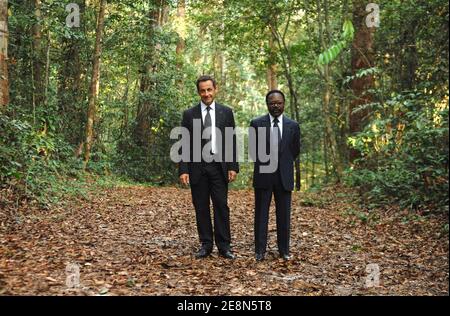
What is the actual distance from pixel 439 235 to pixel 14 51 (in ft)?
37.6

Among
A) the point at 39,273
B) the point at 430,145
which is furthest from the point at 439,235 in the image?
the point at 39,273

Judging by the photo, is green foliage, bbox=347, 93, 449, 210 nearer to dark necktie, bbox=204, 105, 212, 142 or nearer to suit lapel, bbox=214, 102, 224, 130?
suit lapel, bbox=214, 102, 224, 130

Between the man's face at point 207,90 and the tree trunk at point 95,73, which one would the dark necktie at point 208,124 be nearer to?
the man's face at point 207,90

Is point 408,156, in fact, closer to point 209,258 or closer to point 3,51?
point 209,258

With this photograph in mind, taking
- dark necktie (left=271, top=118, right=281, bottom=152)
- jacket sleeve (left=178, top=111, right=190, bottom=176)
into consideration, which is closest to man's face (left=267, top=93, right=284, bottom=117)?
dark necktie (left=271, top=118, right=281, bottom=152)

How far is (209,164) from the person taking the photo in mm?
6613

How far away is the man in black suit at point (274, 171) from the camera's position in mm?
6586

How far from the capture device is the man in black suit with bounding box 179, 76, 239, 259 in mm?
6582

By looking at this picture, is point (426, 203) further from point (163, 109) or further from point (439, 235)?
point (163, 109)

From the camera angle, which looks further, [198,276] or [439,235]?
[439,235]

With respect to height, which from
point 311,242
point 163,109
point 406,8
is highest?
point 406,8

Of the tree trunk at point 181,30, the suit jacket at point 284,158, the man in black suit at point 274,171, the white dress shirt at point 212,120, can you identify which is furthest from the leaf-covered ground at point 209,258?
the tree trunk at point 181,30

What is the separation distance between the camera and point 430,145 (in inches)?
324

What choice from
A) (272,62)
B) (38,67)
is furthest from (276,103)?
(272,62)
